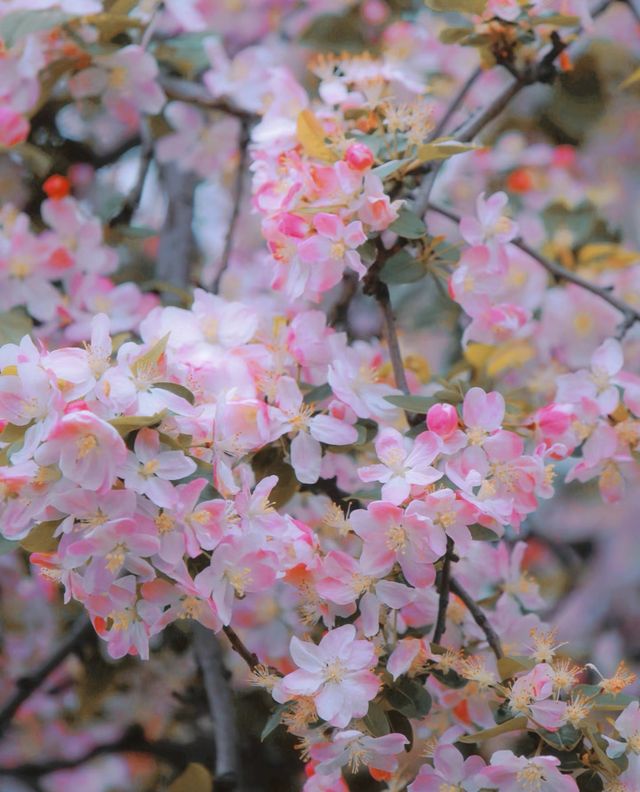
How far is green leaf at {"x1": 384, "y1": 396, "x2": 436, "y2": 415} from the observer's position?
819 millimetres

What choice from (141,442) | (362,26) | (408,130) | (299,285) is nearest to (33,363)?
(141,442)

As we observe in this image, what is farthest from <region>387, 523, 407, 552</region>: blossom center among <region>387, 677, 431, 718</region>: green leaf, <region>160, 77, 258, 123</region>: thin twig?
<region>160, 77, 258, 123</region>: thin twig

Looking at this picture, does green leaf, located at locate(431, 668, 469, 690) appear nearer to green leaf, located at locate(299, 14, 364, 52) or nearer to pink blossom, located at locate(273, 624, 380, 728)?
pink blossom, located at locate(273, 624, 380, 728)

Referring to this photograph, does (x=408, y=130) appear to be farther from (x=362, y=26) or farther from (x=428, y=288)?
(x=362, y=26)

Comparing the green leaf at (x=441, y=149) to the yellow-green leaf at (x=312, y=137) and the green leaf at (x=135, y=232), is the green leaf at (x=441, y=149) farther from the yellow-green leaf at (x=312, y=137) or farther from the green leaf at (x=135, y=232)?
the green leaf at (x=135, y=232)

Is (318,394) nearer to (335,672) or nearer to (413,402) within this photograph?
(413,402)

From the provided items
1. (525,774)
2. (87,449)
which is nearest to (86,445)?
(87,449)

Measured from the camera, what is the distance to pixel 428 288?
1.51m

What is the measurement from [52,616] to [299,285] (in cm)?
79

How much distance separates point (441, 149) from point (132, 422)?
336mm

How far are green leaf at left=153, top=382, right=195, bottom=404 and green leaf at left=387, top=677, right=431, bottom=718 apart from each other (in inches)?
9.5

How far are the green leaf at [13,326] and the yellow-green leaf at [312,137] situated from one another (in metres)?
0.30

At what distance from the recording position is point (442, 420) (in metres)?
0.78

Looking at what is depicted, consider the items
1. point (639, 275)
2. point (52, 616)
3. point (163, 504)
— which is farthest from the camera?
point (52, 616)
